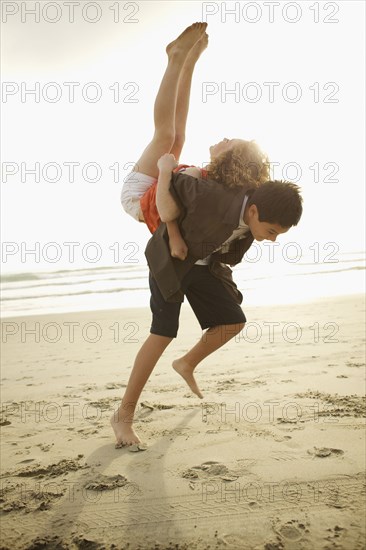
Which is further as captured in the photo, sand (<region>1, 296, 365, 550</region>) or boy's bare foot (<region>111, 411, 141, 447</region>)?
boy's bare foot (<region>111, 411, 141, 447</region>)

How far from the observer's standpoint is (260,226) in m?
2.60

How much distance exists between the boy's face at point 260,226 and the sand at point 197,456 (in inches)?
47.1

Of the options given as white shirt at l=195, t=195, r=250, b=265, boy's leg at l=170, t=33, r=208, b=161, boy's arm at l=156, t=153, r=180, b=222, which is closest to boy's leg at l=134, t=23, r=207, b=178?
boy's leg at l=170, t=33, r=208, b=161

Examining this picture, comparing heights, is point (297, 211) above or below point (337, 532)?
above

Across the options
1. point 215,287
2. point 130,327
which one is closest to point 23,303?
point 130,327

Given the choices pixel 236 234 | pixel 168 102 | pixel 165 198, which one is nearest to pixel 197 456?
pixel 236 234

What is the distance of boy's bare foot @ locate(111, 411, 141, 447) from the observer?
3.11 metres

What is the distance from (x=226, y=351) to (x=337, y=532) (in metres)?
3.50

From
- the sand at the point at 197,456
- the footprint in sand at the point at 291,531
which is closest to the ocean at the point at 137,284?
the sand at the point at 197,456

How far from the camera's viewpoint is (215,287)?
311 centimetres

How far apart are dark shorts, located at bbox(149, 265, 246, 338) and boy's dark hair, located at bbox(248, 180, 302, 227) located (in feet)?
2.16

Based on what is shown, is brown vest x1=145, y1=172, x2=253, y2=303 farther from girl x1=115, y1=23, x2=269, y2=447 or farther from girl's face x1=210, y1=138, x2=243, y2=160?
girl's face x1=210, y1=138, x2=243, y2=160

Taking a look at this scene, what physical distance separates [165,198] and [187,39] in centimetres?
100

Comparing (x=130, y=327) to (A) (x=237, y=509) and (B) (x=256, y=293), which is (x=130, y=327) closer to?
(B) (x=256, y=293)
